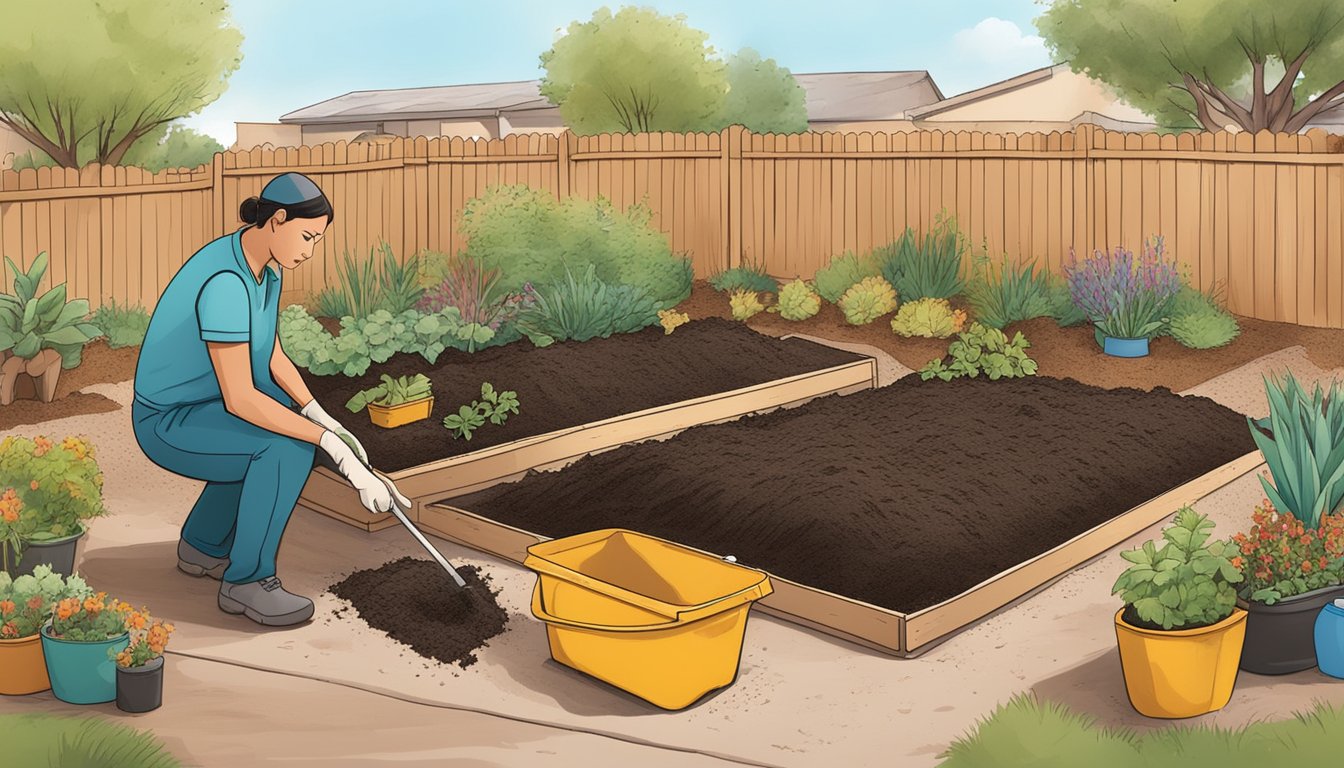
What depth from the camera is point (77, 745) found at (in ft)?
13.6

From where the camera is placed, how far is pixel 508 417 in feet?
25.5

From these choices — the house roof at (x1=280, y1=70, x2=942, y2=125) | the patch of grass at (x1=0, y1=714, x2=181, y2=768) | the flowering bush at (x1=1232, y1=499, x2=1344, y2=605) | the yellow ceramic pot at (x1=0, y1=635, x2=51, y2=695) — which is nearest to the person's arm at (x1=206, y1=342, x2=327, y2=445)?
the yellow ceramic pot at (x1=0, y1=635, x2=51, y2=695)

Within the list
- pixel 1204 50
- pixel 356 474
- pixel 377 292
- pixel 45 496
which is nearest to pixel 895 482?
pixel 356 474

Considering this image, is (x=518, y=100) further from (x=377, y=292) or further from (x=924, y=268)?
(x=377, y=292)

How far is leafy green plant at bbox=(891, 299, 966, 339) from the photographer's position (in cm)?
1080

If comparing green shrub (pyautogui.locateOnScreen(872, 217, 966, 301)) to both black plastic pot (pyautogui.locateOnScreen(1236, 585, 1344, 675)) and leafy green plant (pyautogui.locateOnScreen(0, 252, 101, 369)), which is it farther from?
black plastic pot (pyautogui.locateOnScreen(1236, 585, 1344, 675))

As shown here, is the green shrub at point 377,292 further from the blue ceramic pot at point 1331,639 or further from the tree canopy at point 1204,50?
the tree canopy at point 1204,50

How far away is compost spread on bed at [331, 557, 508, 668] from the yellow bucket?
15.1 inches

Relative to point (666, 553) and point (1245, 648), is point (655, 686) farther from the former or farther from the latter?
point (1245, 648)

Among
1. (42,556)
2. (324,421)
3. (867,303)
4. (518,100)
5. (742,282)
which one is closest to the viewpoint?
(42,556)

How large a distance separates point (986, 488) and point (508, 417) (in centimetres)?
271

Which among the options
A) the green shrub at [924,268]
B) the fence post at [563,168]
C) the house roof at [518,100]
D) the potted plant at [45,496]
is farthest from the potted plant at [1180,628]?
the house roof at [518,100]

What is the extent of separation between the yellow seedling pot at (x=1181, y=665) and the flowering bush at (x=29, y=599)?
12.0 feet

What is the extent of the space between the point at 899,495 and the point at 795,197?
287 inches
